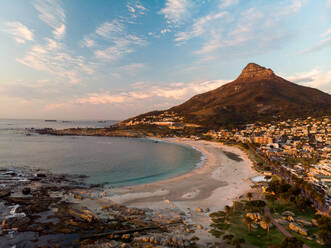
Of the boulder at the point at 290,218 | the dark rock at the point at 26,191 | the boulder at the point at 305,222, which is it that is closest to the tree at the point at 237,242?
the boulder at the point at 290,218

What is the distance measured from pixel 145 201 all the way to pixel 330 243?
28237 millimetres

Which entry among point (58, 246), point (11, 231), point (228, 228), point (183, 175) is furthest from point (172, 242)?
point (183, 175)

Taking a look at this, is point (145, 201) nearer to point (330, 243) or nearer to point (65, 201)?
point (65, 201)

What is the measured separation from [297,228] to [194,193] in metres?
20.9

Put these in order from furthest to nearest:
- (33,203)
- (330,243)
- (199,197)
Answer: (199,197)
(33,203)
(330,243)

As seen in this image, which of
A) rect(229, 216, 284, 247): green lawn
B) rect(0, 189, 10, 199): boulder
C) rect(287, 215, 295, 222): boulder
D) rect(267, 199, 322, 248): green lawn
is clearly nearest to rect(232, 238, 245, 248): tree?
rect(229, 216, 284, 247): green lawn

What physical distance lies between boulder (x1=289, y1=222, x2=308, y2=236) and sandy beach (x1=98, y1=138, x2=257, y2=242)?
37.0 feet

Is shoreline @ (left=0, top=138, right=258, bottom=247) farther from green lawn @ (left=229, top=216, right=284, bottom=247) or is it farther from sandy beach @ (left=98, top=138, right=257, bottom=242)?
green lawn @ (left=229, top=216, right=284, bottom=247)

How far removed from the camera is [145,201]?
3812 centimetres

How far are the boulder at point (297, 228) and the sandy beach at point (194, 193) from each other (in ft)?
37.0

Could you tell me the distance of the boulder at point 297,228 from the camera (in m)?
24.8

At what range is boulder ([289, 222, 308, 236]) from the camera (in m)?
24.8

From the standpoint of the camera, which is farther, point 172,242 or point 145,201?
point 145,201

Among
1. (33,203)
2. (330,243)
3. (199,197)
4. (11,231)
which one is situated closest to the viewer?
(330,243)
